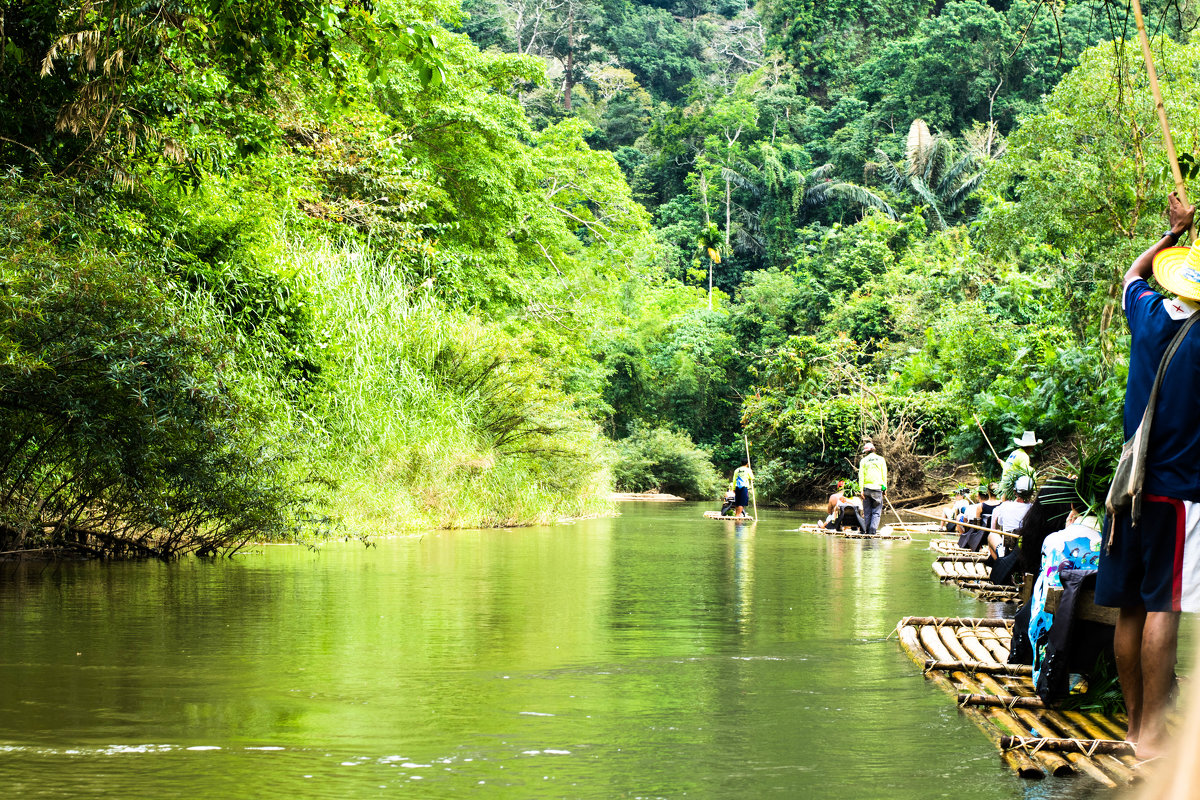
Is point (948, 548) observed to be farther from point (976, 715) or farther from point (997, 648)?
point (976, 715)

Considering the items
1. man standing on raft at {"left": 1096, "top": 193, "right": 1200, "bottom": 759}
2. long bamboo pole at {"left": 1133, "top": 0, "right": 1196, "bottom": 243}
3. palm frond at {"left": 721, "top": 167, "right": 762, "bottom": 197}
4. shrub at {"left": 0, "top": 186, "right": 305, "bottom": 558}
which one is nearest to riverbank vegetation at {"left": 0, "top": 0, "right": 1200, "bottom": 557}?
shrub at {"left": 0, "top": 186, "right": 305, "bottom": 558}

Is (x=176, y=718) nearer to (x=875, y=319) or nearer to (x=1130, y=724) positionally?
(x=1130, y=724)

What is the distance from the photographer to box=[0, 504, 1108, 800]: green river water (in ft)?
15.2

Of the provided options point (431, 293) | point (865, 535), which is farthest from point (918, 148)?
point (865, 535)

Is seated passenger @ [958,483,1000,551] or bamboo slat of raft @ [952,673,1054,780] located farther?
seated passenger @ [958,483,1000,551]

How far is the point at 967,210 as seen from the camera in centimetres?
5509

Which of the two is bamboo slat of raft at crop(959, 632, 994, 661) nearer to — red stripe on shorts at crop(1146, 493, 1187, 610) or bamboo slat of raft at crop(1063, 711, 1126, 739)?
bamboo slat of raft at crop(1063, 711, 1126, 739)

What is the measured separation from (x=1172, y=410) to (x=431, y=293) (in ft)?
64.6

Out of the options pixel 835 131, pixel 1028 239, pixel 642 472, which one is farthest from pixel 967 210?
pixel 1028 239

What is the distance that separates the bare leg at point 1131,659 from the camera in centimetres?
507

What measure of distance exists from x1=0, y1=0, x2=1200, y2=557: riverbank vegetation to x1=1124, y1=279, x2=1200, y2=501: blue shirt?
46.4 inches

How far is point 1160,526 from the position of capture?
498cm

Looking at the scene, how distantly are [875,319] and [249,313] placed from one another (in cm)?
2965

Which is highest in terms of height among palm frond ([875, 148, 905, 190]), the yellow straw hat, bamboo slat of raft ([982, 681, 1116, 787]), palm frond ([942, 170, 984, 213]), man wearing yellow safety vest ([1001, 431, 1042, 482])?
palm frond ([875, 148, 905, 190])
